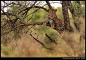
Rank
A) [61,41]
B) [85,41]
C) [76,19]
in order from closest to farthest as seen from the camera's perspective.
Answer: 1. [61,41]
2. [76,19]
3. [85,41]

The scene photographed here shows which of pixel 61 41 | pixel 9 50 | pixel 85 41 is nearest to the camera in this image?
pixel 61 41

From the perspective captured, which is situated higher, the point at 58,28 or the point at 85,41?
the point at 58,28

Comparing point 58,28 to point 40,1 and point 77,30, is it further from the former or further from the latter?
point 77,30

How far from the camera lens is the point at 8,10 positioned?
5.94 meters

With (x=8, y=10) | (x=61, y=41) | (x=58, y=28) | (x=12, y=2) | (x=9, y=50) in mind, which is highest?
(x=12, y=2)

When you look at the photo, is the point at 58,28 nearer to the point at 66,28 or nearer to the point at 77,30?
the point at 66,28

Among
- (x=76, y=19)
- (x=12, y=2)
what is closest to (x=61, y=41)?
(x=76, y=19)

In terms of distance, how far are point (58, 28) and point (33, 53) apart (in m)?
2.77

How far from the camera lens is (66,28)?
5.81 m

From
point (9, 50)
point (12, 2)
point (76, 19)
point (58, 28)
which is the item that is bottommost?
point (9, 50)

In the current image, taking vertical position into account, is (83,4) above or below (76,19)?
above

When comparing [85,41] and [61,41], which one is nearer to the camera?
[61,41]

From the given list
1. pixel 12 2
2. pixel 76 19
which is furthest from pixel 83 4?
pixel 12 2

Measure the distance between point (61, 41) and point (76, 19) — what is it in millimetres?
1653
